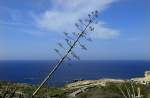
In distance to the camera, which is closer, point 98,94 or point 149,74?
point 98,94

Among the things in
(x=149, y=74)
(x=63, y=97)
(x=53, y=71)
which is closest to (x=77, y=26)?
(x=53, y=71)

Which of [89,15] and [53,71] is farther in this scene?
[89,15]

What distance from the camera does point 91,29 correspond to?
1216 centimetres

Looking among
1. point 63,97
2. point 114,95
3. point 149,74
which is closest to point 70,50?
point 114,95

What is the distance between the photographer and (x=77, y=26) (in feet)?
41.3

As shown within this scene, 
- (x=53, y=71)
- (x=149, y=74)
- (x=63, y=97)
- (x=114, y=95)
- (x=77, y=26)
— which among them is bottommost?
(x=53, y=71)

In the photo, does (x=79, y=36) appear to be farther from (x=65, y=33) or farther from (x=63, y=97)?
(x=63, y=97)

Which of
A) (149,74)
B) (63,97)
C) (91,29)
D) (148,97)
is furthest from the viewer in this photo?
(149,74)

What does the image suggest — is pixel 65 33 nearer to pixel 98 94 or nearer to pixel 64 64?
pixel 64 64

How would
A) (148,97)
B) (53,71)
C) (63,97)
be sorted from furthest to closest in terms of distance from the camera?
(63,97) → (148,97) → (53,71)

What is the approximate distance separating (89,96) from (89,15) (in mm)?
21251

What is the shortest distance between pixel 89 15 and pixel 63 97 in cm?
2970

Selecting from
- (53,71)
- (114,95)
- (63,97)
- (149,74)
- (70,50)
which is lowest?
(53,71)

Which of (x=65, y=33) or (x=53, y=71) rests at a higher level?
(x=65, y=33)
